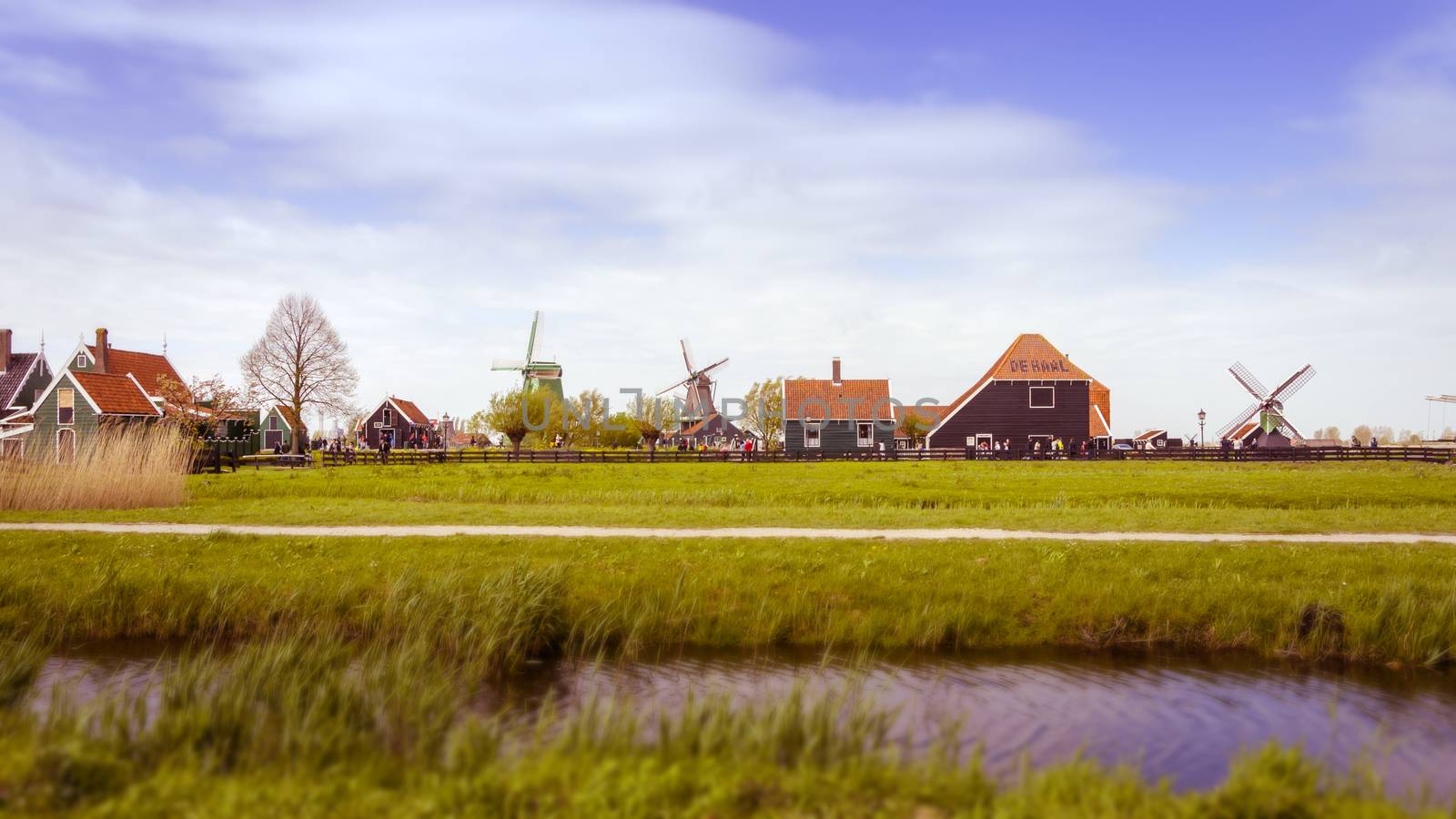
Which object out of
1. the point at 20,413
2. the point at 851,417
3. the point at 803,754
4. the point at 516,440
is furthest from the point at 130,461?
the point at 851,417

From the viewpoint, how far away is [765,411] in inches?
2830

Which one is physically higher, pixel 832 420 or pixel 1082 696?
pixel 832 420

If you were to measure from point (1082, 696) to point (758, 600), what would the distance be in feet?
13.8

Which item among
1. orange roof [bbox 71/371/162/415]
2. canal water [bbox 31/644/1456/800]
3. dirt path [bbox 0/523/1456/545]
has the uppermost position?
orange roof [bbox 71/371/162/415]

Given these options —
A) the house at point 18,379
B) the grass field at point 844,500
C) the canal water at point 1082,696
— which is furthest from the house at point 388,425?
the canal water at point 1082,696

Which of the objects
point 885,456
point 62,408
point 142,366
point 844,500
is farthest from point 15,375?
point 844,500

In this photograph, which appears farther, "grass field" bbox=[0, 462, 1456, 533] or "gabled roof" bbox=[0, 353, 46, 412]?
"gabled roof" bbox=[0, 353, 46, 412]

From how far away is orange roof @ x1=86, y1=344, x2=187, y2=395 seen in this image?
55406mm

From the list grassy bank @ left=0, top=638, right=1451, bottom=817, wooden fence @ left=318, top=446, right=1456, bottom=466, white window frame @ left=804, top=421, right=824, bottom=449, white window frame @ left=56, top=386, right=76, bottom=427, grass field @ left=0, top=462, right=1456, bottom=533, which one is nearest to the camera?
grassy bank @ left=0, top=638, right=1451, bottom=817

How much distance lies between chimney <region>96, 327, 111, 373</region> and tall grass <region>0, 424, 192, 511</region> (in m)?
38.5

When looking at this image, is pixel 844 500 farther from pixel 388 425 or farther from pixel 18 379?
pixel 388 425

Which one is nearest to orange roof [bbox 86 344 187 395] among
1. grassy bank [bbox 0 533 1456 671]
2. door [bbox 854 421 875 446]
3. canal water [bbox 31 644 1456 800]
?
door [bbox 854 421 875 446]

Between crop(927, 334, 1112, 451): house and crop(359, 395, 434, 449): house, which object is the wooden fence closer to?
crop(927, 334, 1112, 451): house

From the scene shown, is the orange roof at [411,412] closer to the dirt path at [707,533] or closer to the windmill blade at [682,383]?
the windmill blade at [682,383]
